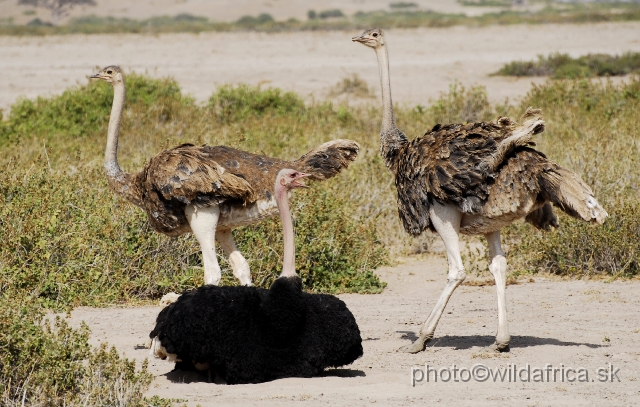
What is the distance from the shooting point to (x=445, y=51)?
28.3m

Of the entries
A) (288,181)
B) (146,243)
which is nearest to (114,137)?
(146,243)

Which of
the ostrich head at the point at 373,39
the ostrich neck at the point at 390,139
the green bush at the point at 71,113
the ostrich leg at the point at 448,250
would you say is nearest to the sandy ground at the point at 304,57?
the green bush at the point at 71,113

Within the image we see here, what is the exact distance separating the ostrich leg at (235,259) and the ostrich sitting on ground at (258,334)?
161 centimetres

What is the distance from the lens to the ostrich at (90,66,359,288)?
22.0 ft

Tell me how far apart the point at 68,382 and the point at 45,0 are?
203ft

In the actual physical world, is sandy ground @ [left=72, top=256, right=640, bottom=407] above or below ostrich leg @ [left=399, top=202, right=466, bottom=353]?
below

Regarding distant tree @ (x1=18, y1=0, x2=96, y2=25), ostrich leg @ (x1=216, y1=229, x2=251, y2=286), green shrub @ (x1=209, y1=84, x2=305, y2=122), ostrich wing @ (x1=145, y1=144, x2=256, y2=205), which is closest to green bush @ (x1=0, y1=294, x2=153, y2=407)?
ostrich wing @ (x1=145, y1=144, x2=256, y2=205)

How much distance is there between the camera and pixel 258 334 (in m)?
5.26

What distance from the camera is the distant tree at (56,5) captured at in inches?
2411

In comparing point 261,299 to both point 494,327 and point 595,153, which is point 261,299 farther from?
point 595,153

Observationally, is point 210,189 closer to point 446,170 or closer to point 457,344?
point 446,170

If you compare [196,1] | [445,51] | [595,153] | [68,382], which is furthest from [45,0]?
[68,382]

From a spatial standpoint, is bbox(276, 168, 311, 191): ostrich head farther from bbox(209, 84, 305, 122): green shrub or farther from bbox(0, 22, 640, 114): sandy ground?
bbox(0, 22, 640, 114): sandy ground

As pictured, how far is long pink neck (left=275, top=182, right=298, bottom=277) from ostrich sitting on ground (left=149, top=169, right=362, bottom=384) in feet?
0.04
